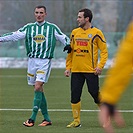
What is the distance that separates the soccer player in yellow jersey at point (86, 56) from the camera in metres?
9.51

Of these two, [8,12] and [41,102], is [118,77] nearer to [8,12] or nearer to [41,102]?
[41,102]

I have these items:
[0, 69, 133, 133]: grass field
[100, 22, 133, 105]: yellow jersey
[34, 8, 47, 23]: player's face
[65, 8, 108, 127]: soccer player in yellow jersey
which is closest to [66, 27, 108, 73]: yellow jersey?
[65, 8, 108, 127]: soccer player in yellow jersey

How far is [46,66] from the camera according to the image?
984 centimetres

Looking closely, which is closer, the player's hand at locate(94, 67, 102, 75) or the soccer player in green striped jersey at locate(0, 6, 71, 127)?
the player's hand at locate(94, 67, 102, 75)

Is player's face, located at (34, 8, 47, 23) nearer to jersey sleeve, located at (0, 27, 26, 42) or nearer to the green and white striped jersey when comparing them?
the green and white striped jersey

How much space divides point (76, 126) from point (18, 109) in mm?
2744

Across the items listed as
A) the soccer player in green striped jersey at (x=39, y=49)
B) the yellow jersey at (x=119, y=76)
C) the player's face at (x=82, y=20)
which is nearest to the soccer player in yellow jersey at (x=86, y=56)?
the player's face at (x=82, y=20)

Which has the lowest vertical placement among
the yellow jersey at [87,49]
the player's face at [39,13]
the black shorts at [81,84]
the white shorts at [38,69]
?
the black shorts at [81,84]

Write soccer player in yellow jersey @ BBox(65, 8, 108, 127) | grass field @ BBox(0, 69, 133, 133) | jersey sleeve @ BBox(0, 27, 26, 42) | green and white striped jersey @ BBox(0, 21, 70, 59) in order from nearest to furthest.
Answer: grass field @ BBox(0, 69, 133, 133), soccer player in yellow jersey @ BBox(65, 8, 108, 127), green and white striped jersey @ BBox(0, 21, 70, 59), jersey sleeve @ BBox(0, 27, 26, 42)

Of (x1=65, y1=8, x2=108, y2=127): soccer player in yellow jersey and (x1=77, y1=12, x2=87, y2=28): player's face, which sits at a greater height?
(x1=77, y1=12, x2=87, y2=28): player's face

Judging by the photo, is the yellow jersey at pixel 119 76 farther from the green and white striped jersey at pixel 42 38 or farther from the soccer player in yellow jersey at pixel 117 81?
the green and white striped jersey at pixel 42 38

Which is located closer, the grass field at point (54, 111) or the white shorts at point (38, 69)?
the grass field at point (54, 111)

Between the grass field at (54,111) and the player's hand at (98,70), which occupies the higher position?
the player's hand at (98,70)

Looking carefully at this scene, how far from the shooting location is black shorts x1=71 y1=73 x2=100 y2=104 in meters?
9.55
